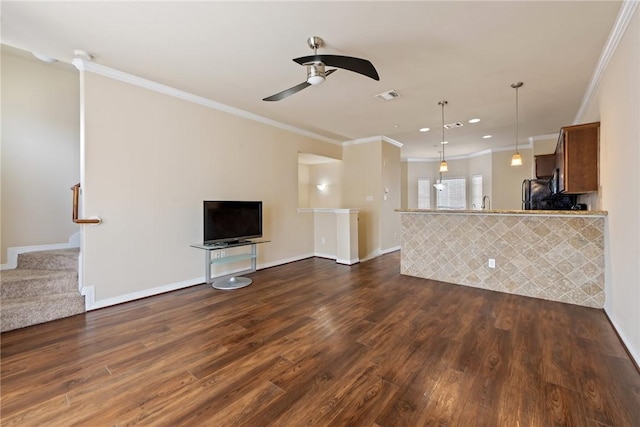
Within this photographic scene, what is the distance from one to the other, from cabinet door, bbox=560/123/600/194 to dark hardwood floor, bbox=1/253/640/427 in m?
1.49

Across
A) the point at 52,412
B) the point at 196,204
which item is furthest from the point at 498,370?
the point at 196,204

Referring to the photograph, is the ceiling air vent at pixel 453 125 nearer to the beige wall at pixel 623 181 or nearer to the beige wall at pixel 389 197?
the beige wall at pixel 389 197

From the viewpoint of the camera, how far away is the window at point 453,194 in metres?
9.10

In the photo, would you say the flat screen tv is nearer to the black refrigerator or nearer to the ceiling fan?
the ceiling fan

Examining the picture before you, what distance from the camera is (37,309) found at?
278 centimetres

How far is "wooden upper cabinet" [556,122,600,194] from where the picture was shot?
126 inches

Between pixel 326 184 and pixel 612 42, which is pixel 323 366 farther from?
pixel 326 184

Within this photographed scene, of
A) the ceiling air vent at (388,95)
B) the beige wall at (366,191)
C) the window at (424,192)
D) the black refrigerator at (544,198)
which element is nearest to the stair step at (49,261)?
the ceiling air vent at (388,95)

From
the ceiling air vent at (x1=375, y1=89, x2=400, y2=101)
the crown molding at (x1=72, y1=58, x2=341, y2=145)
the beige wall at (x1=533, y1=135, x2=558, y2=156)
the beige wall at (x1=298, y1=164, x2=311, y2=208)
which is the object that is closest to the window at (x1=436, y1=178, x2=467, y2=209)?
the beige wall at (x1=533, y1=135, x2=558, y2=156)

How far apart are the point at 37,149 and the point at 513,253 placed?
6.57m

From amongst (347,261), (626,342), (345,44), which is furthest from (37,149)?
(626,342)

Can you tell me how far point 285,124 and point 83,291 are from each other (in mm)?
3999

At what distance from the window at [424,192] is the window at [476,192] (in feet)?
4.49

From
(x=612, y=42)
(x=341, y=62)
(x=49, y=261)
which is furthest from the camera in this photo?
(x=49, y=261)
